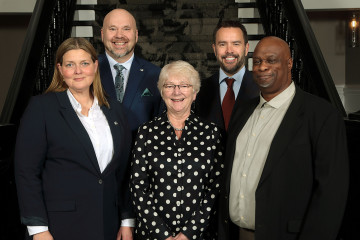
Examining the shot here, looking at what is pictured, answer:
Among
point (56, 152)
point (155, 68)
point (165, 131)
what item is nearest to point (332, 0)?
point (155, 68)

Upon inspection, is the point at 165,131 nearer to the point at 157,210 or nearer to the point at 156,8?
the point at 157,210

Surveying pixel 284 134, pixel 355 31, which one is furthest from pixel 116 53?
pixel 355 31

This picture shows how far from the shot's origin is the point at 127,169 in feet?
7.91

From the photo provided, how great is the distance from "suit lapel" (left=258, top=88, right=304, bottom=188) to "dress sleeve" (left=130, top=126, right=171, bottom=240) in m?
0.60

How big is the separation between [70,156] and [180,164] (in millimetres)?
545

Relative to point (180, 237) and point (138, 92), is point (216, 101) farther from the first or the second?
point (180, 237)

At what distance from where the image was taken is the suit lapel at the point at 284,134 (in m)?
1.85

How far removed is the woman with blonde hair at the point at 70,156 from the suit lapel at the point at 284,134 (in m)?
0.80

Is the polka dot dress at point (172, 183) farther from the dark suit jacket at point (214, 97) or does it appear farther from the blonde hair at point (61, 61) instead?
the dark suit jacket at point (214, 97)

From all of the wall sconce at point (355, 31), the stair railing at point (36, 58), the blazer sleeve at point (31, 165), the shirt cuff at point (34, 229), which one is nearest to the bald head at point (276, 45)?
the blazer sleeve at point (31, 165)

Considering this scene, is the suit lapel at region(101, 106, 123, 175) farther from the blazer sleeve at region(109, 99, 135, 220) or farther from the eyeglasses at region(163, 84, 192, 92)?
the eyeglasses at region(163, 84, 192, 92)

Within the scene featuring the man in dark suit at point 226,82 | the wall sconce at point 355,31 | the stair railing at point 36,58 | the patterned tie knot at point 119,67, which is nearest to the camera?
the man in dark suit at point 226,82

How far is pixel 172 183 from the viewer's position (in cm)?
223

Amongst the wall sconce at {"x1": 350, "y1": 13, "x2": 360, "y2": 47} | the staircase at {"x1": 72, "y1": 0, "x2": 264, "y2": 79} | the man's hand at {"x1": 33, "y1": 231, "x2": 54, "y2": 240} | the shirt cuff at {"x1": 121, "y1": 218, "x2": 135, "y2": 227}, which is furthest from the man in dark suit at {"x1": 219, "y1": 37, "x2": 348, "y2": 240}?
the wall sconce at {"x1": 350, "y1": 13, "x2": 360, "y2": 47}
